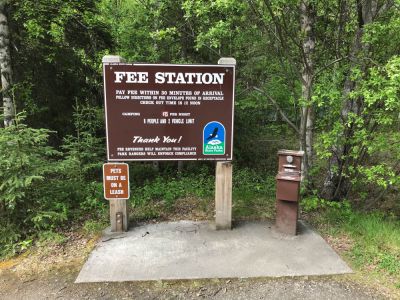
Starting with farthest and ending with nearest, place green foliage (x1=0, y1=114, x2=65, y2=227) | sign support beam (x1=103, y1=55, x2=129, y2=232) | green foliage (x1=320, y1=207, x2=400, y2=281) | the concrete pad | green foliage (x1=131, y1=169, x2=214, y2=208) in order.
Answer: green foliage (x1=131, y1=169, x2=214, y2=208) < sign support beam (x1=103, y1=55, x2=129, y2=232) < green foliage (x1=0, y1=114, x2=65, y2=227) < green foliage (x1=320, y1=207, x2=400, y2=281) < the concrete pad

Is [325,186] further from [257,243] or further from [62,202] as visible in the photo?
[62,202]

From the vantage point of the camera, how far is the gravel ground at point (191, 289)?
3.67 metres

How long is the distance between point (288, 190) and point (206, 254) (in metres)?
1.46

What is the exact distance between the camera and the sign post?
4.75 m

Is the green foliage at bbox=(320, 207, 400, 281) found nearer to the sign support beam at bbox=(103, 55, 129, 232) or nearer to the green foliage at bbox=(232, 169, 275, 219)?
the green foliage at bbox=(232, 169, 275, 219)

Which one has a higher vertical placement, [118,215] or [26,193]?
[26,193]

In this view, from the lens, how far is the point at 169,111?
4.89 metres

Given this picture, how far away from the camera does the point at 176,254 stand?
448 centimetres

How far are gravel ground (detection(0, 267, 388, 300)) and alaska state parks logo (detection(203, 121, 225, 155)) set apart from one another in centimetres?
186

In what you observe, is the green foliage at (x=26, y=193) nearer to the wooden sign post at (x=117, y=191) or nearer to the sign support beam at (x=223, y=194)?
the wooden sign post at (x=117, y=191)

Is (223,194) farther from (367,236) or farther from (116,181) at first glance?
(367,236)

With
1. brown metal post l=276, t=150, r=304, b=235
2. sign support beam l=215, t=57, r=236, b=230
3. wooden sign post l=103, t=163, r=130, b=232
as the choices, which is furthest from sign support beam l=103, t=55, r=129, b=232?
brown metal post l=276, t=150, r=304, b=235

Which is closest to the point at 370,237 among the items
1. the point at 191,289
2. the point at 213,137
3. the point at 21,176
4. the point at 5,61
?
the point at 213,137

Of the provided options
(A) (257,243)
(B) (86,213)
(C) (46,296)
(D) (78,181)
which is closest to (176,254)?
(A) (257,243)
